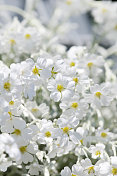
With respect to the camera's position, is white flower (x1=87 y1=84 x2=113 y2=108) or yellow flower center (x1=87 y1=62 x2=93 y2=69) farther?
yellow flower center (x1=87 y1=62 x2=93 y2=69)

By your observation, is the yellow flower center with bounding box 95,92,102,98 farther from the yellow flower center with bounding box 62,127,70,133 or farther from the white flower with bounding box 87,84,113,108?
the yellow flower center with bounding box 62,127,70,133

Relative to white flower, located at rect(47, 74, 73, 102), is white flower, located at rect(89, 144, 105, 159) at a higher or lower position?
lower

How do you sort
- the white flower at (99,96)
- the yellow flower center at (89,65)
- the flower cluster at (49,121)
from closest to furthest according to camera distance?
the flower cluster at (49,121) → the white flower at (99,96) → the yellow flower center at (89,65)

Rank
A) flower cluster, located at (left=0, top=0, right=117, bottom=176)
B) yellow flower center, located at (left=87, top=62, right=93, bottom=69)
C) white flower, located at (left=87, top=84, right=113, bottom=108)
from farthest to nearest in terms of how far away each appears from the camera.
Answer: yellow flower center, located at (left=87, top=62, right=93, bottom=69) < white flower, located at (left=87, top=84, right=113, bottom=108) < flower cluster, located at (left=0, top=0, right=117, bottom=176)

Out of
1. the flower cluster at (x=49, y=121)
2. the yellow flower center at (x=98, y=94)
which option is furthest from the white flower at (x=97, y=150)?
the yellow flower center at (x=98, y=94)

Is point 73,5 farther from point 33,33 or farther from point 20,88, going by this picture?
point 20,88

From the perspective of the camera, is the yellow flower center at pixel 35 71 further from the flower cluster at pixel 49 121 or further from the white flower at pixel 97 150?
the white flower at pixel 97 150

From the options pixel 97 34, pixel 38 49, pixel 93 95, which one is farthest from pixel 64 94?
pixel 97 34

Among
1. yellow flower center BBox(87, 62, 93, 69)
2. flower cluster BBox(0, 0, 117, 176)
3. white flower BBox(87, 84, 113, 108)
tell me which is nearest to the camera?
flower cluster BBox(0, 0, 117, 176)

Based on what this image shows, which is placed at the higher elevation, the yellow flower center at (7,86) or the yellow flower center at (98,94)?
the yellow flower center at (98,94)

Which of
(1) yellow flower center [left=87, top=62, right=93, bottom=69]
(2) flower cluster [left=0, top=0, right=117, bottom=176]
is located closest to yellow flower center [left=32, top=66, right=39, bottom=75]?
(2) flower cluster [left=0, top=0, right=117, bottom=176]

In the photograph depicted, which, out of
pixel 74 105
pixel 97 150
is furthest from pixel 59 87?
pixel 97 150
